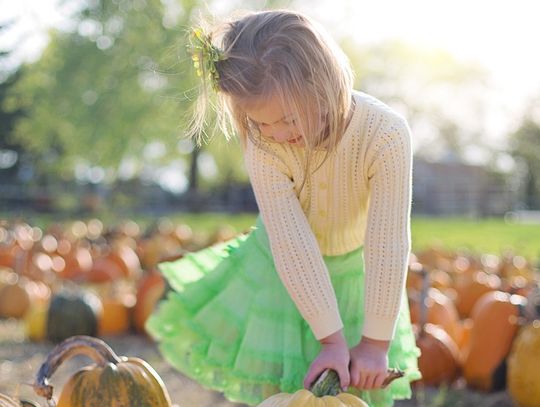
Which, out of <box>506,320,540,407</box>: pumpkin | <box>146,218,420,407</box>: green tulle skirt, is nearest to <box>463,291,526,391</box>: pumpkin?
<box>506,320,540,407</box>: pumpkin

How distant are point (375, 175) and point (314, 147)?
0.76ft

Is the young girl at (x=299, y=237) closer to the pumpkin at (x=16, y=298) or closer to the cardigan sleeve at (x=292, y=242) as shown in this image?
the cardigan sleeve at (x=292, y=242)

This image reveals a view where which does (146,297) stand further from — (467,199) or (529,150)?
(529,150)

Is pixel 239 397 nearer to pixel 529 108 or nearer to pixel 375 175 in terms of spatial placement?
pixel 375 175

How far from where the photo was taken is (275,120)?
2039 mm

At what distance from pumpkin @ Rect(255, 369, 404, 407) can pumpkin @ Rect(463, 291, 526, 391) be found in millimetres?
2379

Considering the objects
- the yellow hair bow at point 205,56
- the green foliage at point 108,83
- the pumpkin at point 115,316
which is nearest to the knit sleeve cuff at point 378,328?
the yellow hair bow at point 205,56

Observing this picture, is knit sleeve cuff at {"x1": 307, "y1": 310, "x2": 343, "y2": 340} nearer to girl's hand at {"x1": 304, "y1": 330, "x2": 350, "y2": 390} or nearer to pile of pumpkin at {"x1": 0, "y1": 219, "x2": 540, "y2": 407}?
girl's hand at {"x1": 304, "y1": 330, "x2": 350, "y2": 390}

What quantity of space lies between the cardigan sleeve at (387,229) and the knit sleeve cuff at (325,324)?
8cm

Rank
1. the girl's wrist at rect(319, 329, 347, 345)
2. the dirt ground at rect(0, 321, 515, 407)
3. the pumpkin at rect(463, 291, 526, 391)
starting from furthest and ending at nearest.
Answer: the pumpkin at rect(463, 291, 526, 391)
the dirt ground at rect(0, 321, 515, 407)
the girl's wrist at rect(319, 329, 347, 345)

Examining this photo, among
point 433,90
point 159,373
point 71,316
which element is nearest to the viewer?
point 159,373

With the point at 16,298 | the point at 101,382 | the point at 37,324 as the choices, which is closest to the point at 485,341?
the point at 101,382

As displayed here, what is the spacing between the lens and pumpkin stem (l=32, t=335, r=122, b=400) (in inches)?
77.3

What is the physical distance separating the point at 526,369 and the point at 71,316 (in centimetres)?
298
